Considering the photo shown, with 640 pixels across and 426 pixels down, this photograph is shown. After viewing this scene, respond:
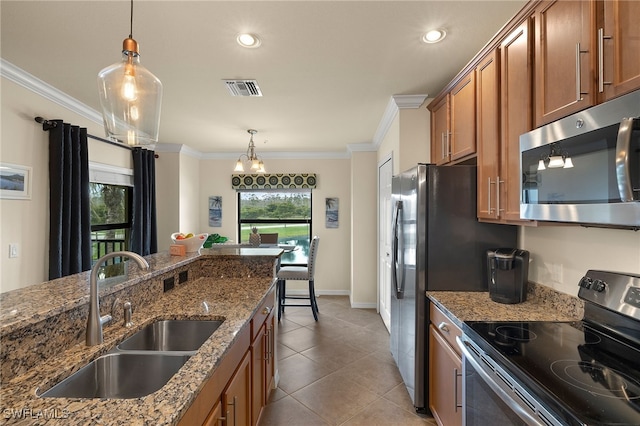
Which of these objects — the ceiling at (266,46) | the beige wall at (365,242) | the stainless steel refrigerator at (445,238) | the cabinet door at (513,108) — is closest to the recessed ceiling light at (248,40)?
the ceiling at (266,46)

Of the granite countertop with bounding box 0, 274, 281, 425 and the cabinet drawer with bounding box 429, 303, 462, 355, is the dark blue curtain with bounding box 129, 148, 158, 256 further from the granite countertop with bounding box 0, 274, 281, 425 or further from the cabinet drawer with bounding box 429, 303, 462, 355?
the cabinet drawer with bounding box 429, 303, 462, 355

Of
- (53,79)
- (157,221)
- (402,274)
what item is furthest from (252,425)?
(157,221)

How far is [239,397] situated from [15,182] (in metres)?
2.58

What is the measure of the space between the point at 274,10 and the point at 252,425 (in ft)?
7.57

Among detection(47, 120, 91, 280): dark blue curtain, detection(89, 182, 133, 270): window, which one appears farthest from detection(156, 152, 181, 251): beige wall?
detection(47, 120, 91, 280): dark blue curtain

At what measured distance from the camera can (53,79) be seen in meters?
2.56

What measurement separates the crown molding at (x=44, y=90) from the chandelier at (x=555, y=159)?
11.5 ft

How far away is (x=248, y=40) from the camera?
6.40ft

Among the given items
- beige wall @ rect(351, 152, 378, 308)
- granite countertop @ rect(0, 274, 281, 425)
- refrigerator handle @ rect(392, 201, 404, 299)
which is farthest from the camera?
beige wall @ rect(351, 152, 378, 308)

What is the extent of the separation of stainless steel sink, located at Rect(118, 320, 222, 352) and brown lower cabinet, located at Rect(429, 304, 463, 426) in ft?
4.22

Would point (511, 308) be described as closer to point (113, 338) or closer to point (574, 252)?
point (574, 252)

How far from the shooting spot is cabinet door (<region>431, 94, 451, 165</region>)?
8.13ft

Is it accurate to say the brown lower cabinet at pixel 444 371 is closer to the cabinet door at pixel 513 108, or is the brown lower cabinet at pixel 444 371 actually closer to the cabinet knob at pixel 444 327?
the cabinet knob at pixel 444 327

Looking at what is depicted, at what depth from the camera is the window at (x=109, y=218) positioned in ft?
12.3
